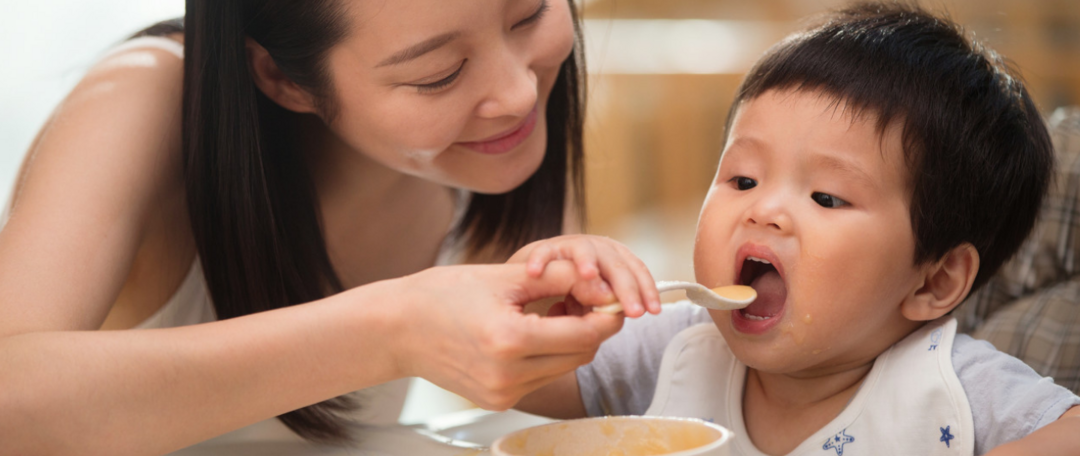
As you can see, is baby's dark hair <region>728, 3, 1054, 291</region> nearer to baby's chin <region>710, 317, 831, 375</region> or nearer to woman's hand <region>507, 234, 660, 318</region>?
baby's chin <region>710, 317, 831, 375</region>

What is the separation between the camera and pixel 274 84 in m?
1.24

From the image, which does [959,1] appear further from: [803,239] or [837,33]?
[803,239]

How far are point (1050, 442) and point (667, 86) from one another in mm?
2723

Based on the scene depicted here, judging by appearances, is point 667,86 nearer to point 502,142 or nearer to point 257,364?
point 502,142

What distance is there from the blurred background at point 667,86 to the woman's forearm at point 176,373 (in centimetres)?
153

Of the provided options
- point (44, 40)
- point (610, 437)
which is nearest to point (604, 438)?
point (610, 437)

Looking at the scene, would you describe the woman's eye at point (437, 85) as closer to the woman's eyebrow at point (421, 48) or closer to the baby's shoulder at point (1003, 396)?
the woman's eyebrow at point (421, 48)

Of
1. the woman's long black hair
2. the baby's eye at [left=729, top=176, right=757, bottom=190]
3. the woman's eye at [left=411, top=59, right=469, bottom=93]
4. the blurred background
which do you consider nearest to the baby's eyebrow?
the baby's eye at [left=729, top=176, right=757, bottom=190]

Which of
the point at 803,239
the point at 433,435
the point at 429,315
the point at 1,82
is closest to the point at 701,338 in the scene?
the point at 803,239

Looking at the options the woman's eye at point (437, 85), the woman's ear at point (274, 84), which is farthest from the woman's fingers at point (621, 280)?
the woman's ear at point (274, 84)

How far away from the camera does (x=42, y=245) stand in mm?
964

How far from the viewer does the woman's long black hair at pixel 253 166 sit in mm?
1115

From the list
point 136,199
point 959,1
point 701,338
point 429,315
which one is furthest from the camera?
point 959,1

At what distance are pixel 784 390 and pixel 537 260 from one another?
497mm
